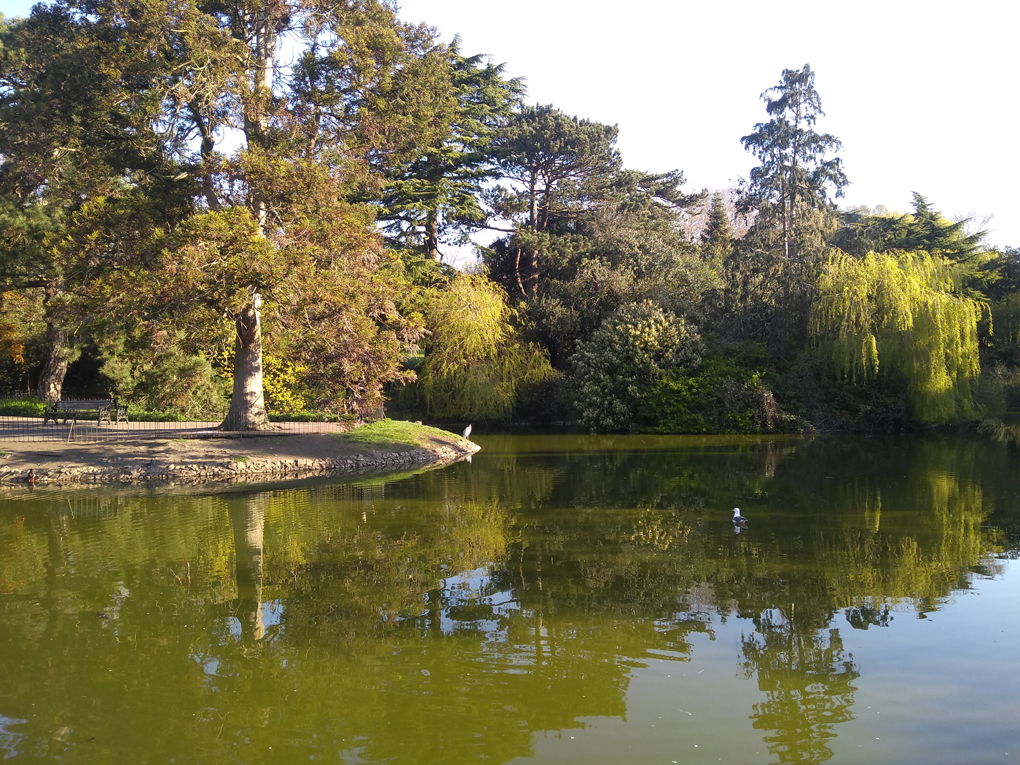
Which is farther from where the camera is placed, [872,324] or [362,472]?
[872,324]

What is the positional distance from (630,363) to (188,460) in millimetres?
16697

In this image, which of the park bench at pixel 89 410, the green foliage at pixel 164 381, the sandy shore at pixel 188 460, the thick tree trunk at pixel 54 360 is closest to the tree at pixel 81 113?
Answer: the sandy shore at pixel 188 460

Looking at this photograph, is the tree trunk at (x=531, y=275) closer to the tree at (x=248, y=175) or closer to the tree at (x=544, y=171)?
the tree at (x=544, y=171)

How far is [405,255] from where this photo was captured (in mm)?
30594

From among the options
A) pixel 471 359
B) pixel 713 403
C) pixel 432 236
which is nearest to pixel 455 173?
pixel 432 236

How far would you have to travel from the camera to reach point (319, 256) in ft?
54.6

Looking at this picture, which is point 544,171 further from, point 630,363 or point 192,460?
point 192,460

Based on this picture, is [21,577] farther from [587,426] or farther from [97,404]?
[587,426]

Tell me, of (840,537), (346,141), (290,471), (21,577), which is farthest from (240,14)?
(840,537)

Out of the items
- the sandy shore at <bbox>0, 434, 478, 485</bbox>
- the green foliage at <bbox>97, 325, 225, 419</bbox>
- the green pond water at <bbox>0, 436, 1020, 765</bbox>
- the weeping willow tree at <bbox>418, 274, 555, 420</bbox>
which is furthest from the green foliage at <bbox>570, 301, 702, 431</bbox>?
the green pond water at <bbox>0, 436, 1020, 765</bbox>

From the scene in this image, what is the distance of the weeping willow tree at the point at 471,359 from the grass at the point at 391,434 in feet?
21.1

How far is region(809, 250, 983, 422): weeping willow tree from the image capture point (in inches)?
979

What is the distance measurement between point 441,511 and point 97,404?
15393 millimetres

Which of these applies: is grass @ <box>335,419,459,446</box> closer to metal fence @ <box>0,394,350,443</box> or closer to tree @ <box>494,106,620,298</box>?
metal fence @ <box>0,394,350,443</box>
